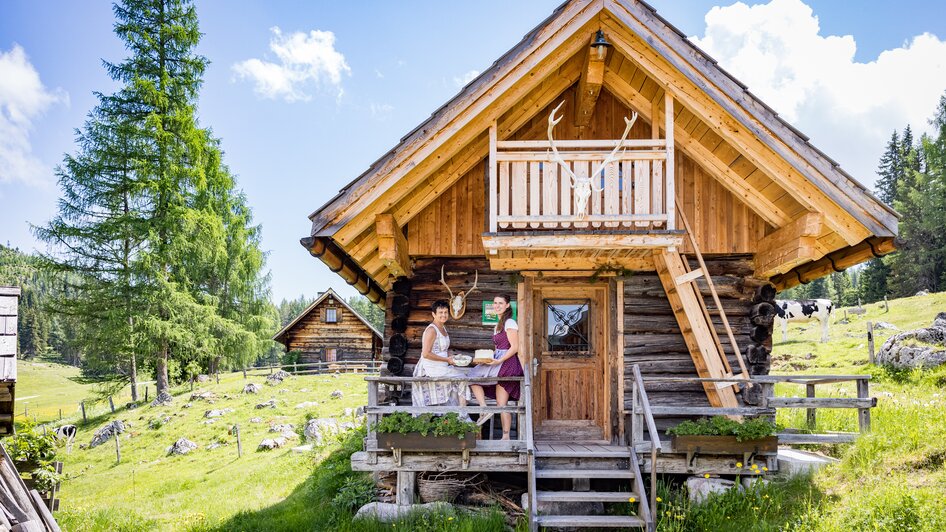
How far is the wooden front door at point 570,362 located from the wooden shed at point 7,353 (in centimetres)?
679

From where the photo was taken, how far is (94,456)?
19562 mm

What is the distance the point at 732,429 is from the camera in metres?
7.45

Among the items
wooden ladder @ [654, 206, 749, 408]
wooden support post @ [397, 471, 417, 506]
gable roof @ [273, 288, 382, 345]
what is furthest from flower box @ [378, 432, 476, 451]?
gable roof @ [273, 288, 382, 345]

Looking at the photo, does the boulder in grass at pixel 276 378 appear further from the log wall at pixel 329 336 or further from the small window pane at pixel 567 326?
the small window pane at pixel 567 326

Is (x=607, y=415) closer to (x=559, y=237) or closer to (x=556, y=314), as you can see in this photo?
(x=556, y=314)

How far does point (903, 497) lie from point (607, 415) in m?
3.75

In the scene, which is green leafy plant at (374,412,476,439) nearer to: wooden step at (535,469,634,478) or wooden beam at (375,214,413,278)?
wooden step at (535,469,634,478)

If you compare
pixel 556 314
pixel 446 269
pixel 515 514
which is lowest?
pixel 515 514

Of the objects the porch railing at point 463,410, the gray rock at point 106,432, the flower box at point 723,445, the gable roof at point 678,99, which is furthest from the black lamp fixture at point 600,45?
the gray rock at point 106,432

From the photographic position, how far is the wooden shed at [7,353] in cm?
668

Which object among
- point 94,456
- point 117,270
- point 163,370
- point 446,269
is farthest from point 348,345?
point 446,269

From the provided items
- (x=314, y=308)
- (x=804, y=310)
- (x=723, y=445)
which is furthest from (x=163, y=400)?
(x=804, y=310)

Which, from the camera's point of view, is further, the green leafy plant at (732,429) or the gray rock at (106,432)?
the gray rock at (106,432)

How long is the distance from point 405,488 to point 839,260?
7105 millimetres
